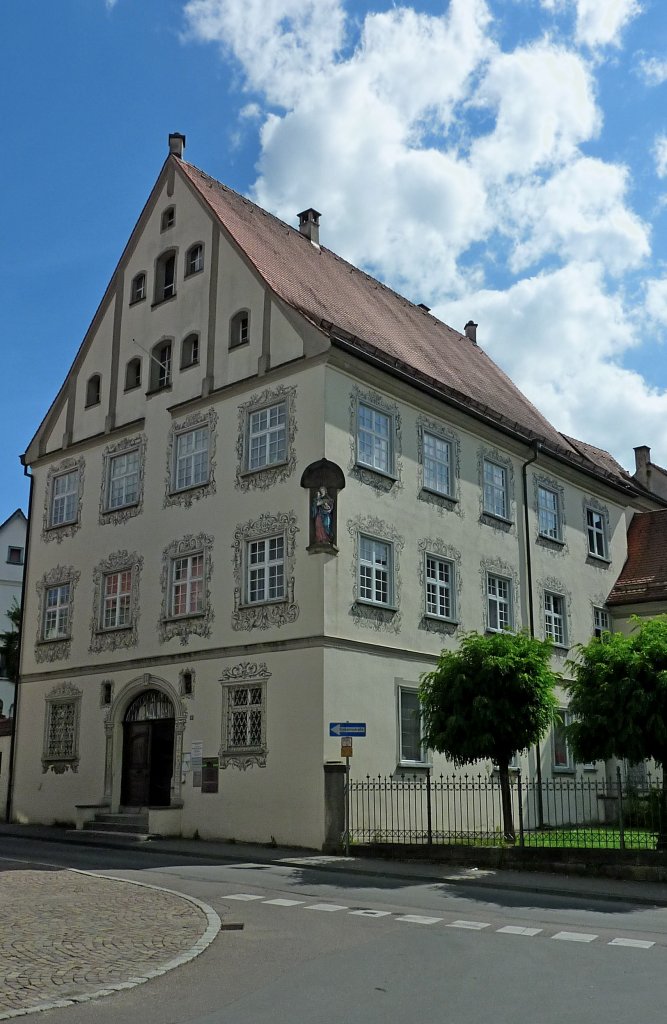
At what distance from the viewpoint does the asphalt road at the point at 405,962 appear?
7516 mm

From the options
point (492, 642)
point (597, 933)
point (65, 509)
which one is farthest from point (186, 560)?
point (597, 933)

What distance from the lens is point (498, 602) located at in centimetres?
2880

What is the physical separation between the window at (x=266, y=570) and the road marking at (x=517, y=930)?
494 inches

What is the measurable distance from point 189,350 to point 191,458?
3.10m

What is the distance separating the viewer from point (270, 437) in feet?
82.5

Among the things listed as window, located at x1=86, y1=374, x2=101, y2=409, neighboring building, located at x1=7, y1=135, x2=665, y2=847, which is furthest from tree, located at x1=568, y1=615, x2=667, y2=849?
window, located at x1=86, y1=374, x2=101, y2=409

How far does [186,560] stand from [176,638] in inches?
77.2

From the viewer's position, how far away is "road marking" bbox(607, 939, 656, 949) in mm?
10594

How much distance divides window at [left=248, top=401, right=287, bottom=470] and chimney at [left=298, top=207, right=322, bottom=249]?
9577 millimetres

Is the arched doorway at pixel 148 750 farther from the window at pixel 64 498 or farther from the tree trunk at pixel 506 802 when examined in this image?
the tree trunk at pixel 506 802

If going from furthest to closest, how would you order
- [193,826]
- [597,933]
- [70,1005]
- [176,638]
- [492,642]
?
[176,638]
[193,826]
[492,642]
[597,933]
[70,1005]

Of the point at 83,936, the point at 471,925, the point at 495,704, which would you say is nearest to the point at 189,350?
the point at 495,704

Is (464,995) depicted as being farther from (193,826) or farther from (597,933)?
(193,826)

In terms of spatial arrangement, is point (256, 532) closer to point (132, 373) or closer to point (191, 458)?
point (191, 458)
